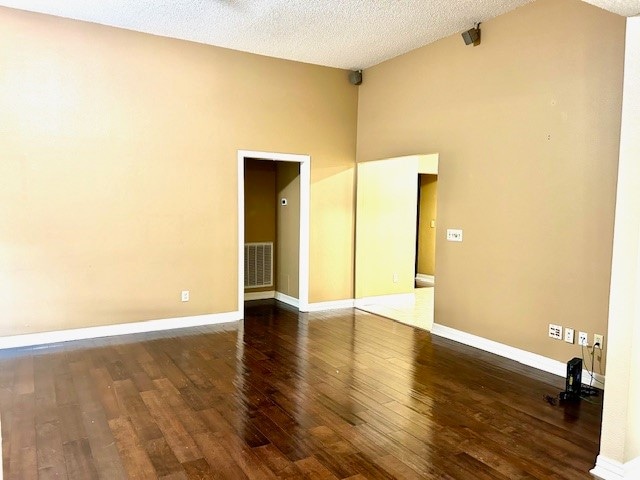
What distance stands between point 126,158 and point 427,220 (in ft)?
19.3

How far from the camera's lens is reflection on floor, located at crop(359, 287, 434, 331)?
18.8ft

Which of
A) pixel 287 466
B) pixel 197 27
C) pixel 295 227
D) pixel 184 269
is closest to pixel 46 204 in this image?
pixel 184 269

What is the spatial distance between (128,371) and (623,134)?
388 cm

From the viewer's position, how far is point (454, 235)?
495 centimetres

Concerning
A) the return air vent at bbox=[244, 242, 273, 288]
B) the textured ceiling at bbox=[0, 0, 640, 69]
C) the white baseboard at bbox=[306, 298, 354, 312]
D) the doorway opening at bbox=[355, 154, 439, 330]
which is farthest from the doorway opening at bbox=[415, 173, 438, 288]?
the textured ceiling at bbox=[0, 0, 640, 69]

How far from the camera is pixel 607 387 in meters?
2.50

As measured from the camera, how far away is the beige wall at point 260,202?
6.77m

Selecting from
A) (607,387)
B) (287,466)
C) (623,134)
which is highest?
(623,134)

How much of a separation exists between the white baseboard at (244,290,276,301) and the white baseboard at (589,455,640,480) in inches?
200

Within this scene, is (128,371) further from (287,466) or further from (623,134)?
(623,134)

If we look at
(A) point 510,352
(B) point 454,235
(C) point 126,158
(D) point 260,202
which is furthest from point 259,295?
(A) point 510,352

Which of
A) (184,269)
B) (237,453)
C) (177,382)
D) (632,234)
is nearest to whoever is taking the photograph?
(632,234)

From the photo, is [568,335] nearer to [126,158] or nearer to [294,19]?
[294,19]

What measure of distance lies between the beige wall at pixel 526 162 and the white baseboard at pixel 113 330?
2590 mm
